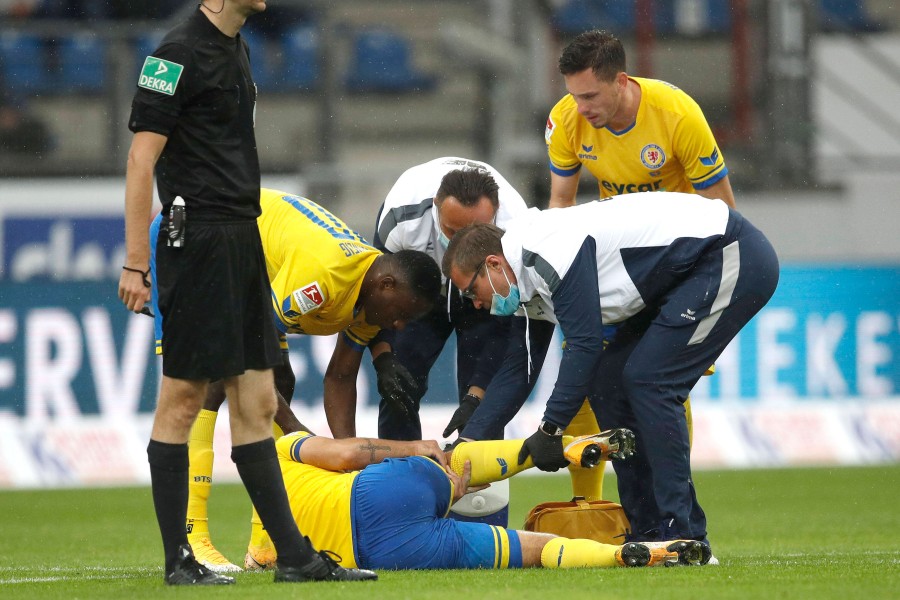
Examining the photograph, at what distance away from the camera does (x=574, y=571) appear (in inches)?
213

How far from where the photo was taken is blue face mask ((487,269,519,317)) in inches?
228

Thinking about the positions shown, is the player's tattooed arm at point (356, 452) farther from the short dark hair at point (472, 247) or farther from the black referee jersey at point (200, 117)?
the black referee jersey at point (200, 117)

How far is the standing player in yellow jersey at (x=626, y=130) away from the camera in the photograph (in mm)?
6512

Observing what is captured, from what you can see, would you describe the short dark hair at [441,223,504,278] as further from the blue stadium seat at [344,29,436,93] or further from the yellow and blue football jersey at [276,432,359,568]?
the blue stadium seat at [344,29,436,93]

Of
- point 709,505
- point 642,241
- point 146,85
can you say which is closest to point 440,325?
point 642,241

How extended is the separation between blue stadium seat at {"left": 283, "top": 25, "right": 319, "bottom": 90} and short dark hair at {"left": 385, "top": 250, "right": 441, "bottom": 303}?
32.4 feet

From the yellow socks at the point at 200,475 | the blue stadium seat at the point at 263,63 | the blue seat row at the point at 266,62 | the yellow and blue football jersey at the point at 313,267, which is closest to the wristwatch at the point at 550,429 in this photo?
the yellow and blue football jersey at the point at 313,267

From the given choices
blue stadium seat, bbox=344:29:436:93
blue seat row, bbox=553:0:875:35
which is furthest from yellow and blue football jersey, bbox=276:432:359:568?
blue seat row, bbox=553:0:875:35

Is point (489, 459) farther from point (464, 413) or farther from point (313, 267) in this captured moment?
point (313, 267)

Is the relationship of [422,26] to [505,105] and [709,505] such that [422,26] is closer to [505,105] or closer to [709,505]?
[505,105]

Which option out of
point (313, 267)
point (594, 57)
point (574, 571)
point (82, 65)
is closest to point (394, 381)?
point (313, 267)

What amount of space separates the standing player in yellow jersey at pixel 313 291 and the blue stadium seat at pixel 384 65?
9.98m

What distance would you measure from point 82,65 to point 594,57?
1057 centimetres

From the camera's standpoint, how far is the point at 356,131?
1606cm
